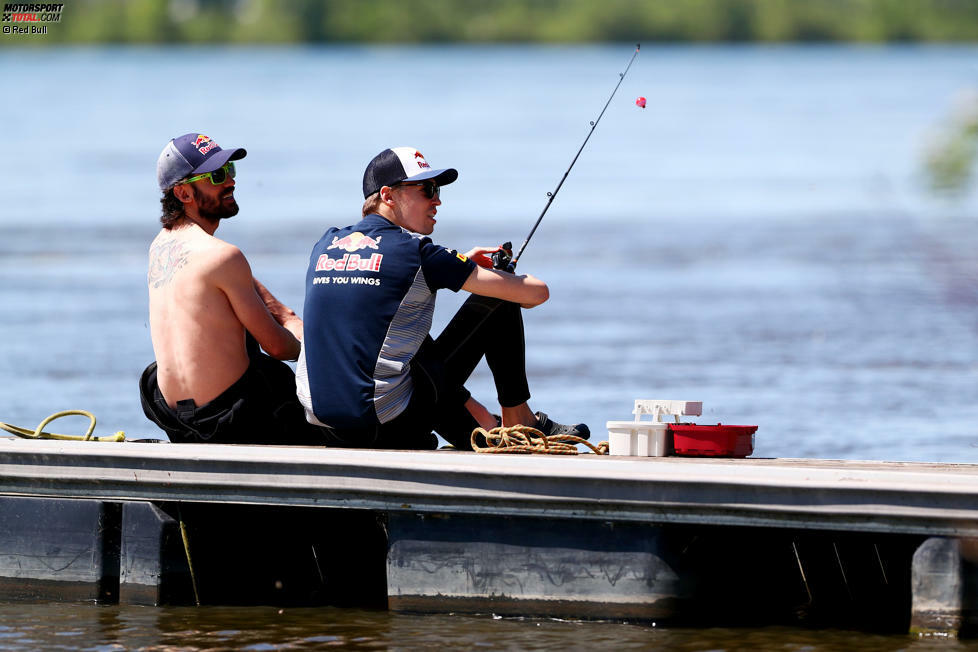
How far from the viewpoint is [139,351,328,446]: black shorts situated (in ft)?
16.2

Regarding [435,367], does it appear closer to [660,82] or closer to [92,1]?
[660,82]

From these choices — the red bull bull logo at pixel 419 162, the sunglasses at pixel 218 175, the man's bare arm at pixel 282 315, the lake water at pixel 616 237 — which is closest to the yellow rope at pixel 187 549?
the lake water at pixel 616 237

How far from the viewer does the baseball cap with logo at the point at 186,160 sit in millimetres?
4930

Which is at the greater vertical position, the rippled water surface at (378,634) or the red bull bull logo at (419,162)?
the red bull bull logo at (419,162)

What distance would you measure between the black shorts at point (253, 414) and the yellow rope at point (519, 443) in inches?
19.5

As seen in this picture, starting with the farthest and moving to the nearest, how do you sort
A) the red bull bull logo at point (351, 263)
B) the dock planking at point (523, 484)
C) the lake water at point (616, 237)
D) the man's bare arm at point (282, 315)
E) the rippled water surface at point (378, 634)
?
the lake water at point (616, 237)
the man's bare arm at point (282, 315)
the red bull bull logo at point (351, 263)
the rippled water surface at point (378, 634)
the dock planking at point (523, 484)

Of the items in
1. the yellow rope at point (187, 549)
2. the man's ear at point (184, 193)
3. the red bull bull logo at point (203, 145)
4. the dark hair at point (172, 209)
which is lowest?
the yellow rope at point (187, 549)

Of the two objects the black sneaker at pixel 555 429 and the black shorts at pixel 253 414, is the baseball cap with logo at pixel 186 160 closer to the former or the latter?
the black shorts at pixel 253 414

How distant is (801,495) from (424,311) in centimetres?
125

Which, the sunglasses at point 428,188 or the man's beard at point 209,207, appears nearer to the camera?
the sunglasses at point 428,188

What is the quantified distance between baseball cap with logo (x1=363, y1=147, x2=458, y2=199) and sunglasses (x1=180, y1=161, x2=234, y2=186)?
46 cm

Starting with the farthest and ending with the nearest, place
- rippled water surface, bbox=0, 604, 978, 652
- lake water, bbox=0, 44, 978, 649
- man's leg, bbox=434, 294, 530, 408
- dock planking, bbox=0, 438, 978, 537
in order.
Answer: lake water, bbox=0, 44, 978, 649, man's leg, bbox=434, 294, 530, 408, rippled water surface, bbox=0, 604, 978, 652, dock planking, bbox=0, 438, 978, 537

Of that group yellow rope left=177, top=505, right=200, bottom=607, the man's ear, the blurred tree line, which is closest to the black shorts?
yellow rope left=177, top=505, right=200, bottom=607

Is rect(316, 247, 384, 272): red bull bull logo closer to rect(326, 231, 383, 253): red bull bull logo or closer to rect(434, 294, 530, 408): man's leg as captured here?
rect(326, 231, 383, 253): red bull bull logo
